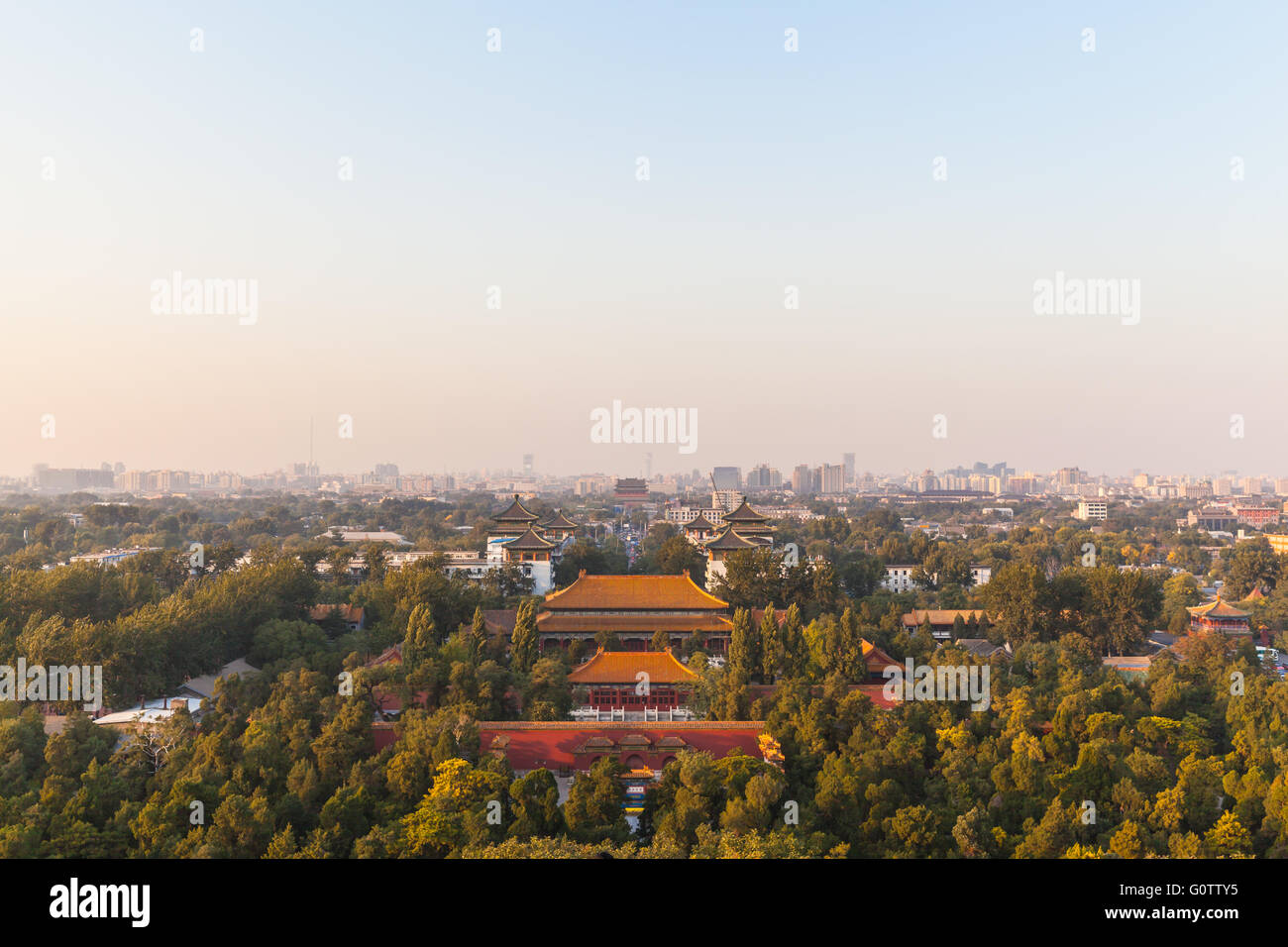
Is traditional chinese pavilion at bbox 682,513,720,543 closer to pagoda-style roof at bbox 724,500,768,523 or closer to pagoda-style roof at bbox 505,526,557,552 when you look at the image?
pagoda-style roof at bbox 724,500,768,523

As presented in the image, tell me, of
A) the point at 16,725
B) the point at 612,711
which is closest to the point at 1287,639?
the point at 612,711

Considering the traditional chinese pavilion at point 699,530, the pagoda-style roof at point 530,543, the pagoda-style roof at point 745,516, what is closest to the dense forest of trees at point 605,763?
the pagoda-style roof at point 530,543

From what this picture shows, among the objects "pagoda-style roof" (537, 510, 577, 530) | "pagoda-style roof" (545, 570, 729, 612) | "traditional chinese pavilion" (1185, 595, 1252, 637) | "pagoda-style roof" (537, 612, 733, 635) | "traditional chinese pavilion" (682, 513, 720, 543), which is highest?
"pagoda-style roof" (537, 510, 577, 530)

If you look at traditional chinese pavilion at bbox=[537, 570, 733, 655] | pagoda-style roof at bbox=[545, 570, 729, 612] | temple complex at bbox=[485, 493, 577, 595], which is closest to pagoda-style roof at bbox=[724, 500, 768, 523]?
temple complex at bbox=[485, 493, 577, 595]

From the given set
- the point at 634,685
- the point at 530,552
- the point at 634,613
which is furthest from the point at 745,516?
the point at 634,685
